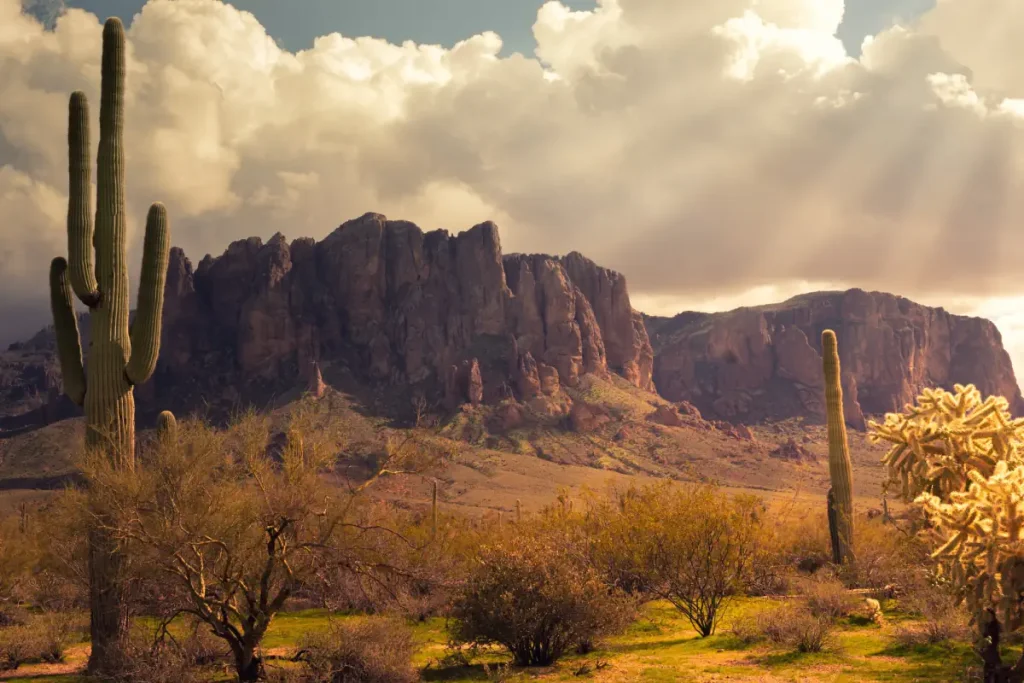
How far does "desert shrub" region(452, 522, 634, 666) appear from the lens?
14.6m

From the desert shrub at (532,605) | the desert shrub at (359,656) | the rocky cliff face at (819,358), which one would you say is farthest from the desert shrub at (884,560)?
the rocky cliff face at (819,358)

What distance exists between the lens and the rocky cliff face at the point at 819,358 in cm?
15588

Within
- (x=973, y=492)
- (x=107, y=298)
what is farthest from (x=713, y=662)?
(x=107, y=298)

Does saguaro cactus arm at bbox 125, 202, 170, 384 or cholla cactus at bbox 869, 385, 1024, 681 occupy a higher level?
saguaro cactus arm at bbox 125, 202, 170, 384

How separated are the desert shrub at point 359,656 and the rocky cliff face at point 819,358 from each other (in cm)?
14340

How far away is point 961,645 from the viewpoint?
15914 mm

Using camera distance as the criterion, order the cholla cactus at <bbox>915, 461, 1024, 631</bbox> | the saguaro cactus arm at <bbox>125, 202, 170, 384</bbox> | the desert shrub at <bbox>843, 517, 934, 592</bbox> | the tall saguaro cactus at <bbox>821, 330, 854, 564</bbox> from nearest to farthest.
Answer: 1. the cholla cactus at <bbox>915, 461, 1024, 631</bbox>
2. the saguaro cactus arm at <bbox>125, 202, 170, 384</bbox>
3. the desert shrub at <bbox>843, 517, 934, 592</bbox>
4. the tall saguaro cactus at <bbox>821, 330, 854, 564</bbox>

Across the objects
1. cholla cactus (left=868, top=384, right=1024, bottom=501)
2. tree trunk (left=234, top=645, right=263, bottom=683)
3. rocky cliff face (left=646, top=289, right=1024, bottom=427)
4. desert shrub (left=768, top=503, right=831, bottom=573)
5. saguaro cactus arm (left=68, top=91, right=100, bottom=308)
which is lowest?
desert shrub (left=768, top=503, right=831, bottom=573)

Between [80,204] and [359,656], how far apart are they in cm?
1186

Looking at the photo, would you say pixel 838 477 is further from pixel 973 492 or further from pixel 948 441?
pixel 973 492

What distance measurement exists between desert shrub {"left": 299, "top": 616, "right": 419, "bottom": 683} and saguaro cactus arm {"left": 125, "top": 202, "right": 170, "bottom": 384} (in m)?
7.04

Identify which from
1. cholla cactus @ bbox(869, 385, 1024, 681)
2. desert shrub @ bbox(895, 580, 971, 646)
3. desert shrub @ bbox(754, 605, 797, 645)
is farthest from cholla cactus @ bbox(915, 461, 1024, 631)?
desert shrub @ bbox(754, 605, 797, 645)

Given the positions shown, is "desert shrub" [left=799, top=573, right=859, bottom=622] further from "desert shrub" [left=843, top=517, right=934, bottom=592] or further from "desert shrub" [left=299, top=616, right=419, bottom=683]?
"desert shrub" [left=299, top=616, right=419, bottom=683]

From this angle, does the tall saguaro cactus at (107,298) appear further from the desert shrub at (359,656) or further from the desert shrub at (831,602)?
the desert shrub at (831,602)
